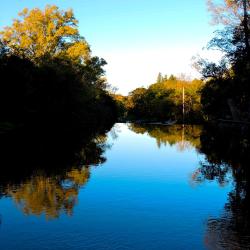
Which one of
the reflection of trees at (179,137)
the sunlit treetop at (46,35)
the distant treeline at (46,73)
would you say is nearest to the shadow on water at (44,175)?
the reflection of trees at (179,137)

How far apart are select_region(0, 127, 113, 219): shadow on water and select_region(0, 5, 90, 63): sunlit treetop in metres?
45.3

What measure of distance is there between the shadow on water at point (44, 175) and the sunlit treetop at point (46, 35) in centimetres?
4527

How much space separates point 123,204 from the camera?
1295 cm

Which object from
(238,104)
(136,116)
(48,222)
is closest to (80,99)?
(238,104)

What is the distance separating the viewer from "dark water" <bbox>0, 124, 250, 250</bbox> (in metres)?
9.16

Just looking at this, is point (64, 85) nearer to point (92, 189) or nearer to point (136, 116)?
point (92, 189)

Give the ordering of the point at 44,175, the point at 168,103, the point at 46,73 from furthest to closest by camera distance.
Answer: the point at 168,103 < the point at 46,73 < the point at 44,175

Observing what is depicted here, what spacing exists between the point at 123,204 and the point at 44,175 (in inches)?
212

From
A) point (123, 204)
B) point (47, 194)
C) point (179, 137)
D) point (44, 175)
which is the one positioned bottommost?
point (123, 204)

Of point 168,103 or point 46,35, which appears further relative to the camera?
point 168,103

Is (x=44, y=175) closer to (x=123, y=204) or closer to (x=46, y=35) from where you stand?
(x=123, y=204)

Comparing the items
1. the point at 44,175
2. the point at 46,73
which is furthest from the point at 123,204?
the point at 46,73

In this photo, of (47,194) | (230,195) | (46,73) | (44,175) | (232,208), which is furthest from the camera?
(46,73)

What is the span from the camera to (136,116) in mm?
153250
